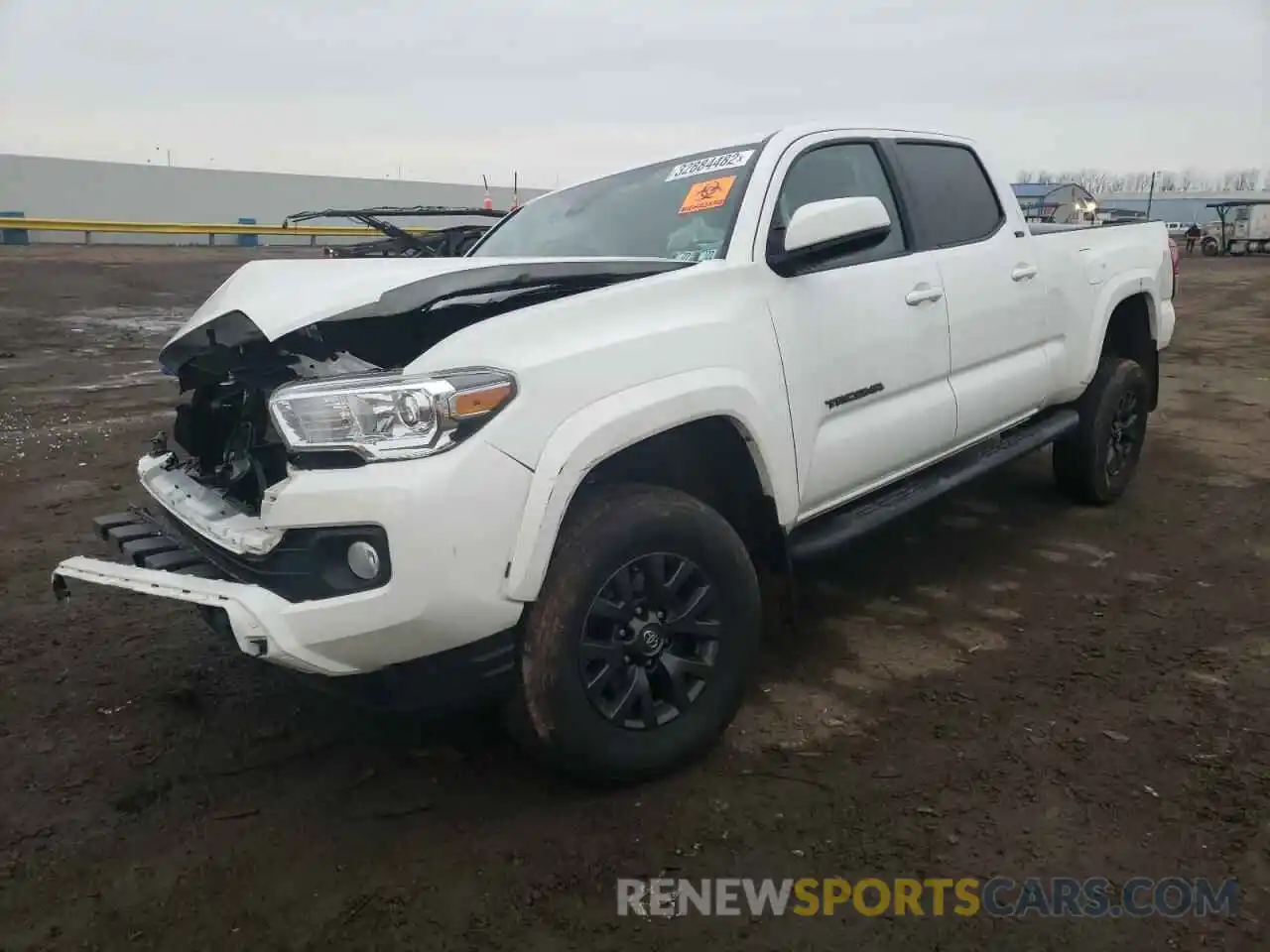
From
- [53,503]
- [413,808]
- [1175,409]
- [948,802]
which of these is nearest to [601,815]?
[413,808]

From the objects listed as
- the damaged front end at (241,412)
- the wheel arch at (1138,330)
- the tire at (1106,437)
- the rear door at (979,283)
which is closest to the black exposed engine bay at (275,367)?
the damaged front end at (241,412)

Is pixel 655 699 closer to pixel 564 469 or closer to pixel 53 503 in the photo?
pixel 564 469

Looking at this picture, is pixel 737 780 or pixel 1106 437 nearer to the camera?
pixel 737 780

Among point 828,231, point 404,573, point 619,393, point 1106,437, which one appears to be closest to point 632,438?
point 619,393

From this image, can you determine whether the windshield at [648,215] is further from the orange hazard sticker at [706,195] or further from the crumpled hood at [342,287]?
the crumpled hood at [342,287]

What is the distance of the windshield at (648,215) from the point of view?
10.2ft

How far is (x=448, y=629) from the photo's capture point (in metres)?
2.15

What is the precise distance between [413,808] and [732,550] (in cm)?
110

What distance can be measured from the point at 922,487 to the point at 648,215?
143 centimetres

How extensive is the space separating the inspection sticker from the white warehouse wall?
106ft

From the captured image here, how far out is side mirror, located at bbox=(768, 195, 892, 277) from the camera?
2.79 metres

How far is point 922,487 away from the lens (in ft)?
11.8

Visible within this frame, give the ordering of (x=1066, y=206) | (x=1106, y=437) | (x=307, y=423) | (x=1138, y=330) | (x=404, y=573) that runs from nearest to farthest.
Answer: (x=404, y=573) < (x=307, y=423) < (x=1106, y=437) < (x=1138, y=330) < (x=1066, y=206)

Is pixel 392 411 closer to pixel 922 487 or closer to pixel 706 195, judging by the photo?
pixel 706 195
